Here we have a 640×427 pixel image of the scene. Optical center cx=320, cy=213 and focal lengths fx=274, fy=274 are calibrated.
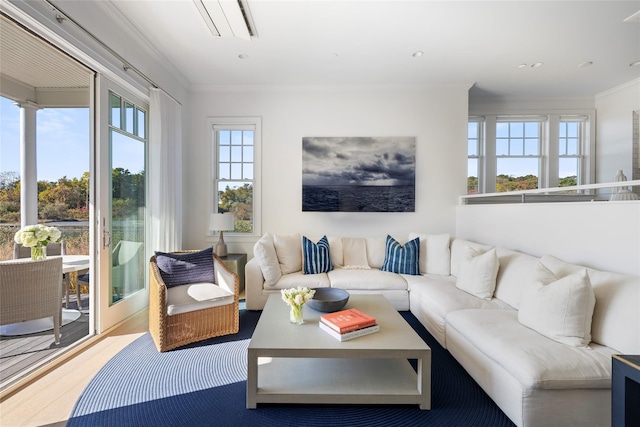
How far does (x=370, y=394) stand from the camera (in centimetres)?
158

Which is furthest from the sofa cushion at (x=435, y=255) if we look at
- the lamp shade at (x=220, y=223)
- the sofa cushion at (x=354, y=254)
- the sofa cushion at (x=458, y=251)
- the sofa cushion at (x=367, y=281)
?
the lamp shade at (x=220, y=223)

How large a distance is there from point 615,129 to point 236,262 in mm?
6011

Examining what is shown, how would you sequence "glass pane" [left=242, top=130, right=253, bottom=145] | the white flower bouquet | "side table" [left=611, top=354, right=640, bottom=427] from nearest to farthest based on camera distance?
"side table" [left=611, top=354, right=640, bottom=427], the white flower bouquet, "glass pane" [left=242, top=130, right=253, bottom=145]

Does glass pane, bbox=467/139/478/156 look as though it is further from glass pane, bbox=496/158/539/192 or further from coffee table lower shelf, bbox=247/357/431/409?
coffee table lower shelf, bbox=247/357/431/409

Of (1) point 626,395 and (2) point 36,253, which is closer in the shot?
(1) point 626,395

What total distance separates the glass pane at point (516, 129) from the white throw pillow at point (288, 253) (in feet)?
13.2

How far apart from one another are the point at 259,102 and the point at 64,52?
223 cm

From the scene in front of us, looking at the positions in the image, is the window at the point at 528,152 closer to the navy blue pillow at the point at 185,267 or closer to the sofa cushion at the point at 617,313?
the sofa cushion at the point at 617,313

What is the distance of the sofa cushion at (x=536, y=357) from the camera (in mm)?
1391

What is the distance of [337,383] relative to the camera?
1.68 meters

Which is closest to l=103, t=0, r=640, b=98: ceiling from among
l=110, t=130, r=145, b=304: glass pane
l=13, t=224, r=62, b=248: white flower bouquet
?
l=110, t=130, r=145, b=304: glass pane

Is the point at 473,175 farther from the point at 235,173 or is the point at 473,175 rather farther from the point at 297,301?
the point at 297,301

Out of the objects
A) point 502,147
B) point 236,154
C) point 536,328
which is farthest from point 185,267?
point 502,147

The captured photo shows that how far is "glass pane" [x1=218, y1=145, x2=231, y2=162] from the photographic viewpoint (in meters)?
4.16
